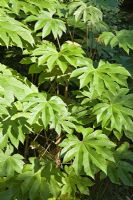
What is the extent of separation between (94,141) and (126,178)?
0.47 meters

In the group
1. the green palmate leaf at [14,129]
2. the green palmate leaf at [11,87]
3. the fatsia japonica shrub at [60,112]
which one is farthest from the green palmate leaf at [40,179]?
the green palmate leaf at [11,87]

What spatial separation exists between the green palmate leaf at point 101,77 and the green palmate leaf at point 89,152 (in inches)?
11.5

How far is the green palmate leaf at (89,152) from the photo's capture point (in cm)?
225

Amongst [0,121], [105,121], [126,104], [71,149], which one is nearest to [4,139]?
[0,121]

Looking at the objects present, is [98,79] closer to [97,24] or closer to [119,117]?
[119,117]

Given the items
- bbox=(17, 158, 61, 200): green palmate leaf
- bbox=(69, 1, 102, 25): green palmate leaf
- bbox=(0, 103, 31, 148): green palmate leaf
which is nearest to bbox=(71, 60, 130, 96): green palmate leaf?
bbox=(69, 1, 102, 25): green palmate leaf

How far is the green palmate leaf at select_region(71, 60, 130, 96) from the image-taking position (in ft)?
7.85

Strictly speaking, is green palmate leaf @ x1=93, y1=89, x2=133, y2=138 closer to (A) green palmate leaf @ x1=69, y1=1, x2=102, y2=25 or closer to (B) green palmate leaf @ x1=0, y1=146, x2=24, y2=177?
(A) green palmate leaf @ x1=69, y1=1, x2=102, y2=25

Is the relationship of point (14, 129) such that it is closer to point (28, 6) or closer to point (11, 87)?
point (11, 87)

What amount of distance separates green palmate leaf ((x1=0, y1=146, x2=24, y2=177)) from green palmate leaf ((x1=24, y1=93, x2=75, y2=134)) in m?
0.39

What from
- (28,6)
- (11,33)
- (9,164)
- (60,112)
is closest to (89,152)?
(60,112)

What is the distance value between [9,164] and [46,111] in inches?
22.3

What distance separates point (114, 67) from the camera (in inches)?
98.7

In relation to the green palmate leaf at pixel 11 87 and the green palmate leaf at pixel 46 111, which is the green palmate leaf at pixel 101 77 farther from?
the green palmate leaf at pixel 11 87
